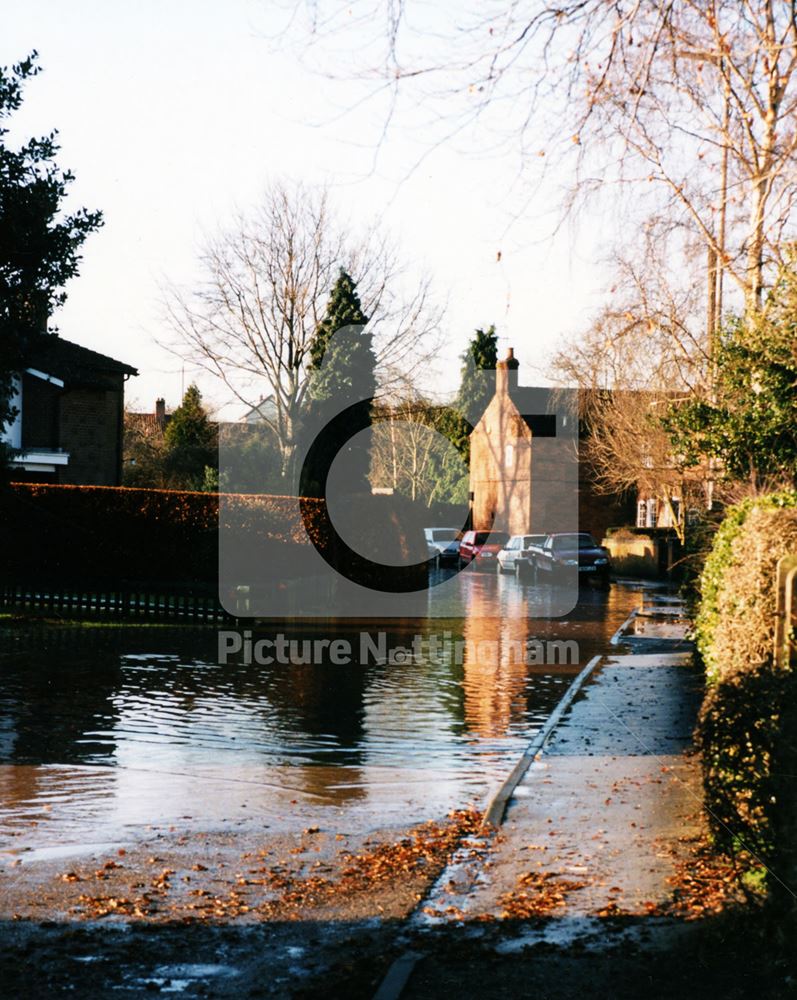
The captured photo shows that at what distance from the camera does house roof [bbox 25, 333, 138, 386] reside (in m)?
37.6

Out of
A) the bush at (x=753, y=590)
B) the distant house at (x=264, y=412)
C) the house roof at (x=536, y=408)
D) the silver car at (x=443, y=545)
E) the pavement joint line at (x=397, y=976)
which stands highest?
the house roof at (x=536, y=408)

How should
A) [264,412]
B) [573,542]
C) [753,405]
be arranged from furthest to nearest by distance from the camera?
[264,412], [573,542], [753,405]

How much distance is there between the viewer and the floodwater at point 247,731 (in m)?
7.99

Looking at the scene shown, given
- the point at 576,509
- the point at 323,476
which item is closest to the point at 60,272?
the point at 323,476

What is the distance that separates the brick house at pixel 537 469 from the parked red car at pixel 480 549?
8.05 meters

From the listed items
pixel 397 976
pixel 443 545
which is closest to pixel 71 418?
pixel 443 545

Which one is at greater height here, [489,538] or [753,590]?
[753,590]

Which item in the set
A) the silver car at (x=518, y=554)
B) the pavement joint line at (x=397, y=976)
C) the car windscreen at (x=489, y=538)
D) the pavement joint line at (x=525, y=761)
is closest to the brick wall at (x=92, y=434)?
the silver car at (x=518, y=554)

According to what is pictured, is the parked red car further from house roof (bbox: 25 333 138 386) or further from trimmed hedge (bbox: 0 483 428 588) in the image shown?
trimmed hedge (bbox: 0 483 428 588)

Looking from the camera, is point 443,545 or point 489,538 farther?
point 489,538

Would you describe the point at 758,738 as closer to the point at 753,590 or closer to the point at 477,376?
the point at 753,590

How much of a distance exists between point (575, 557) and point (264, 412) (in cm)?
1301

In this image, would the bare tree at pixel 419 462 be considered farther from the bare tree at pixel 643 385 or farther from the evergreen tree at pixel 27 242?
the evergreen tree at pixel 27 242

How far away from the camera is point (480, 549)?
5453 cm
